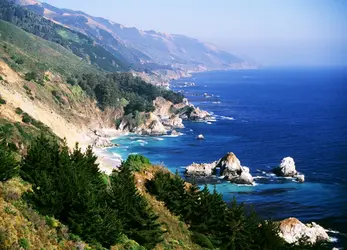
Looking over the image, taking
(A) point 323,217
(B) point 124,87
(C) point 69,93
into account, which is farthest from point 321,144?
(B) point 124,87

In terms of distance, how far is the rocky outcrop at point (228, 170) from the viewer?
90.6 metres

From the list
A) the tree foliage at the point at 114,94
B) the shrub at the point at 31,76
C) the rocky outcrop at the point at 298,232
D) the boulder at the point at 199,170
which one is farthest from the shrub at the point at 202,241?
the tree foliage at the point at 114,94

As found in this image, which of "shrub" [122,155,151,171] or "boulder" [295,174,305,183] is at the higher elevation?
"shrub" [122,155,151,171]

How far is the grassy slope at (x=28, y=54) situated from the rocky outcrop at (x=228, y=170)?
5723 centimetres

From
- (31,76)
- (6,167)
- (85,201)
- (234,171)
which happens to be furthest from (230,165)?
(6,167)

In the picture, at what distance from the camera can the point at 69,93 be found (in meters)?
139

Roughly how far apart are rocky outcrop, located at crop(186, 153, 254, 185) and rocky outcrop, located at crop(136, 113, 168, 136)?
48165 millimetres

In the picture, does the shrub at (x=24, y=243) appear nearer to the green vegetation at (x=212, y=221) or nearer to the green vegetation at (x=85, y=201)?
the green vegetation at (x=85, y=201)

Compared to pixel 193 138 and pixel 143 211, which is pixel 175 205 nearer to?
pixel 143 211

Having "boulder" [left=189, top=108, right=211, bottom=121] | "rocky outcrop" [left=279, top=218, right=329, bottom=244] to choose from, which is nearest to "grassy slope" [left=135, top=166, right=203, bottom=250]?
"rocky outcrop" [left=279, top=218, right=329, bottom=244]

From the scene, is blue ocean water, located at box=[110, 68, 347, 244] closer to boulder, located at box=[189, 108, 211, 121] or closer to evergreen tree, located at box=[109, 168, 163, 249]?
boulder, located at box=[189, 108, 211, 121]

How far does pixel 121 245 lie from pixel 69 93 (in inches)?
4660

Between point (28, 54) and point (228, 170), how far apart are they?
90.5 metres

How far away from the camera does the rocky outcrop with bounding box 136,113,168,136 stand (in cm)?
14512
